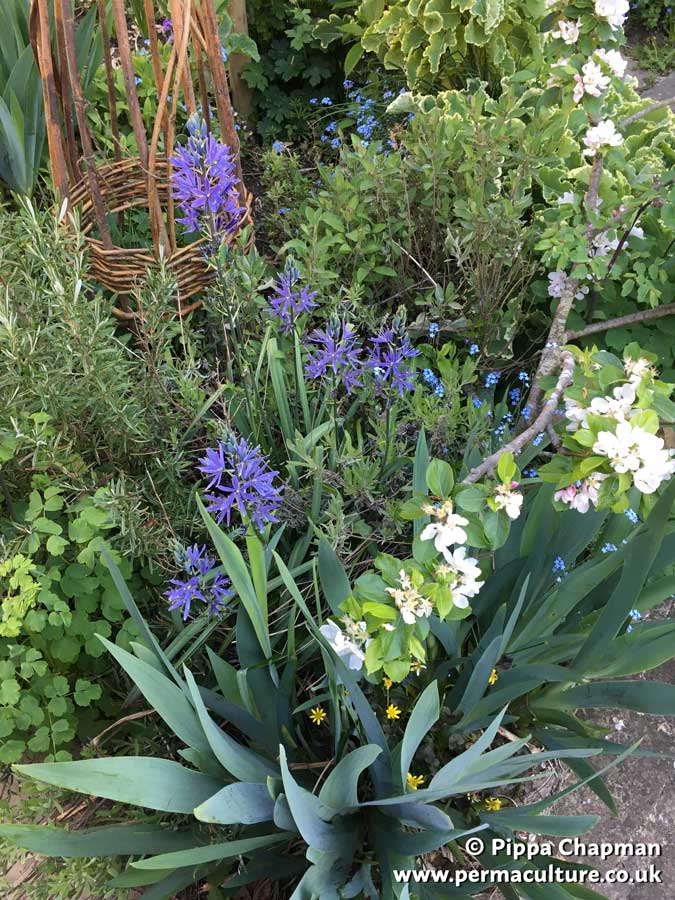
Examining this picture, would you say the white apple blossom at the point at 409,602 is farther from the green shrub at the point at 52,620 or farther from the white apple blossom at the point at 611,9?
the white apple blossom at the point at 611,9

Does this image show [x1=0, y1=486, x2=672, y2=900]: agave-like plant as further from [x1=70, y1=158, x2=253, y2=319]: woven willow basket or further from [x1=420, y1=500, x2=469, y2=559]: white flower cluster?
[x1=70, y1=158, x2=253, y2=319]: woven willow basket

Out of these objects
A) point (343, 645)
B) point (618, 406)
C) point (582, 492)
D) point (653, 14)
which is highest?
point (653, 14)

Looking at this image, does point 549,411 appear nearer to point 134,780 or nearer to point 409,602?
point 409,602

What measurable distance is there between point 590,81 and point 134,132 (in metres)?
1.01

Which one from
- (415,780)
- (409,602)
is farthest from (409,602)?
(415,780)

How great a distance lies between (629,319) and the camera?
6.24 ft

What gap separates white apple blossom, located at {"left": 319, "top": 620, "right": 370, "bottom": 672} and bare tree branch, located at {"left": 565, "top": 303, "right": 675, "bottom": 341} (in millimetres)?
1102

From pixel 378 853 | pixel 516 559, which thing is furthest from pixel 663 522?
pixel 378 853

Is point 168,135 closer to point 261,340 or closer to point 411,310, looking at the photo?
point 261,340

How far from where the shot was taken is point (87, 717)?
1520 mm

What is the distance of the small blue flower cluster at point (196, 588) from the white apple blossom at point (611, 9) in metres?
1.36

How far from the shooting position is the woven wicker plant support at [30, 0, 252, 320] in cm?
149

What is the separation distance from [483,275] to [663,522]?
0.99m

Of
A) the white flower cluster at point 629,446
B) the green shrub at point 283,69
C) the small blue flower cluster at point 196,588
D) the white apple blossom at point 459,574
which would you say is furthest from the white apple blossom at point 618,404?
the green shrub at point 283,69
